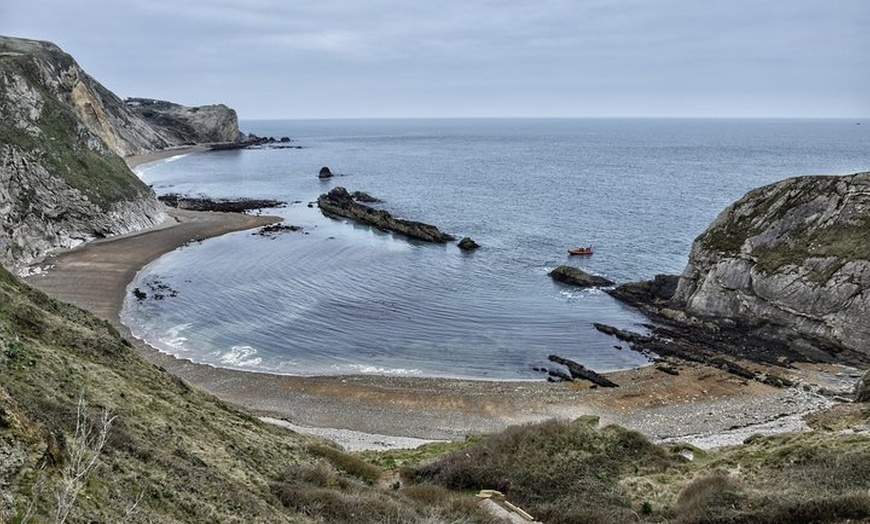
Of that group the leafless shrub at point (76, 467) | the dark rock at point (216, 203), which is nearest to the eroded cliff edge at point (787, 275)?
the leafless shrub at point (76, 467)

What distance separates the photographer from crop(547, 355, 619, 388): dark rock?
125 ft

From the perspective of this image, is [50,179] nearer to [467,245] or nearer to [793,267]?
[467,245]

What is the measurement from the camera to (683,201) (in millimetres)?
104312

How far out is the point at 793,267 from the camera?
149 feet

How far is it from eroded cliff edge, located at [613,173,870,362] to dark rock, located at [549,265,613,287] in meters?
3.30

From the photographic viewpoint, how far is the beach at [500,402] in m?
32.2

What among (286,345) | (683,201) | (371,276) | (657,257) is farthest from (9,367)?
(683,201)

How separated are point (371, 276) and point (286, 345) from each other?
1866 centimetres

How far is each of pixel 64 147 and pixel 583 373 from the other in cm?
6482

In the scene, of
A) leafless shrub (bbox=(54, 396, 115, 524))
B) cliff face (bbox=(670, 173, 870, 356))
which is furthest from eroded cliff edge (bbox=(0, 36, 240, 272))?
cliff face (bbox=(670, 173, 870, 356))

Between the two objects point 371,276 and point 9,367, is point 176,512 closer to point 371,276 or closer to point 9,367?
point 9,367

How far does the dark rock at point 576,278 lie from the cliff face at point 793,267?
778 centimetres

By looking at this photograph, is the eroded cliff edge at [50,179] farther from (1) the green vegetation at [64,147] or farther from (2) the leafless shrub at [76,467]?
(2) the leafless shrub at [76,467]

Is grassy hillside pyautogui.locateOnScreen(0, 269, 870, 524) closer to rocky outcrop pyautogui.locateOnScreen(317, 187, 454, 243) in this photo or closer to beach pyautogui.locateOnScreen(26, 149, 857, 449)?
beach pyautogui.locateOnScreen(26, 149, 857, 449)
